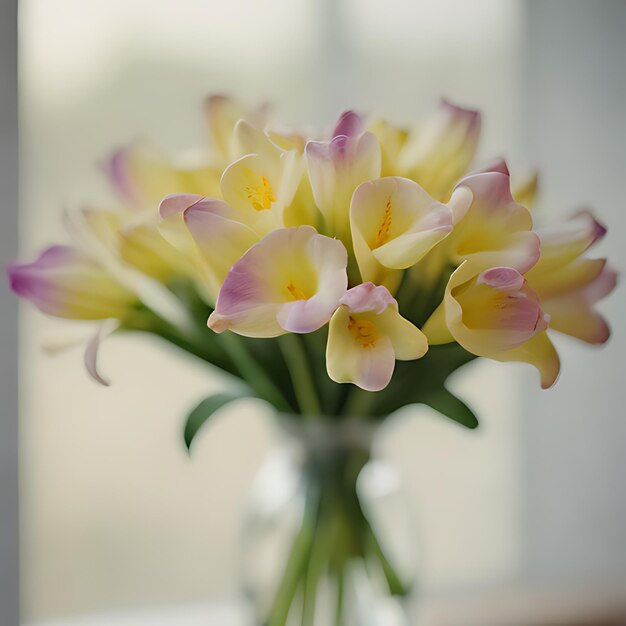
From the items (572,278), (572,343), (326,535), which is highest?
(572,278)

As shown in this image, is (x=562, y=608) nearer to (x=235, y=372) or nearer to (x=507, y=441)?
(x=507, y=441)

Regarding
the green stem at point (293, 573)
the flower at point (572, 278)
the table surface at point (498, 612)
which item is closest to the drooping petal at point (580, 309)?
the flower at point (572, 278)

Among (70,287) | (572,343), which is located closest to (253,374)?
(70,287)

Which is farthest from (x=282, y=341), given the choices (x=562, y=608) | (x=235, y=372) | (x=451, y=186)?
(x=562, y=608)

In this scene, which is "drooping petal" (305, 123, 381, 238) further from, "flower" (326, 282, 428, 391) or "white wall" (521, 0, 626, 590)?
"white wall" (521, 0, 626, 590)

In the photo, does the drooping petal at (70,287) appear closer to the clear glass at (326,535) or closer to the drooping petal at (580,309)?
the clear glass at (326,535)

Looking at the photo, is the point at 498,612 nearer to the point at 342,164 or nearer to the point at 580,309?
the point at 580,309
